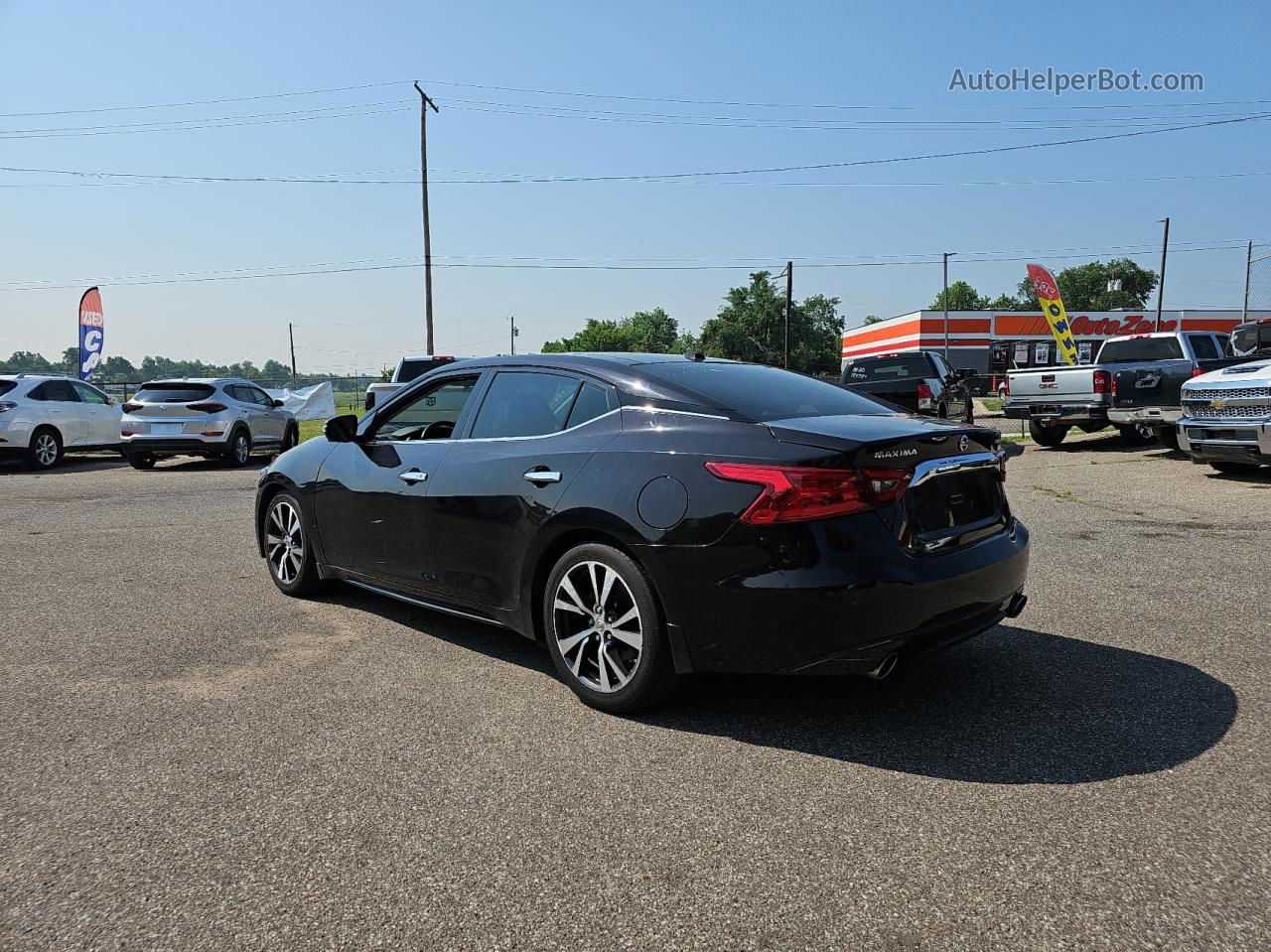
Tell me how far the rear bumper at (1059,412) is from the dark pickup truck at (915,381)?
87 centimetres

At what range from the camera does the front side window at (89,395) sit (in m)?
17.1

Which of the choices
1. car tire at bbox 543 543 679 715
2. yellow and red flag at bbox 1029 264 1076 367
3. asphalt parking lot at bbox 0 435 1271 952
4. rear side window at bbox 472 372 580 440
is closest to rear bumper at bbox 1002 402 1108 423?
asphalt parking lot at bbox 0 435 1271 952

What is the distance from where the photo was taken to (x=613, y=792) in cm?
310

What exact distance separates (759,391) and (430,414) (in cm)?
188

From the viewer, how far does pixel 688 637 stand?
3.55 metres

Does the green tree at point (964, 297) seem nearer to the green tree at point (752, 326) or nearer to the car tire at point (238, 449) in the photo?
the green tree at point (752, 326)

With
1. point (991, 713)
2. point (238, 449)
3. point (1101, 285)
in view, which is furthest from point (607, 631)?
point (1101, 285)

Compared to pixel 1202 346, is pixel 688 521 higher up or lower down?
lower down

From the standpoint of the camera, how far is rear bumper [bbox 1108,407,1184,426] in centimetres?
1467

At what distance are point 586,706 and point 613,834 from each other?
114cm

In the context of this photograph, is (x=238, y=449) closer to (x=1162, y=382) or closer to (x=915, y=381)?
(x=915, y=381)

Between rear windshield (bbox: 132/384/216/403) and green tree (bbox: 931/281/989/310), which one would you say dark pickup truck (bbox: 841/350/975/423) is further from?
green tree (bbox: 931/281/989/310)

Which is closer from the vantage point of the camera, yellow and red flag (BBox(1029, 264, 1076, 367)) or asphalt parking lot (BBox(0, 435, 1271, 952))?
asphalt parking lot (BBox(0, 435, 1271, 952))

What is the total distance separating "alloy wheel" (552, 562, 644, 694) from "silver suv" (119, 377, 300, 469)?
1353 centimetres
